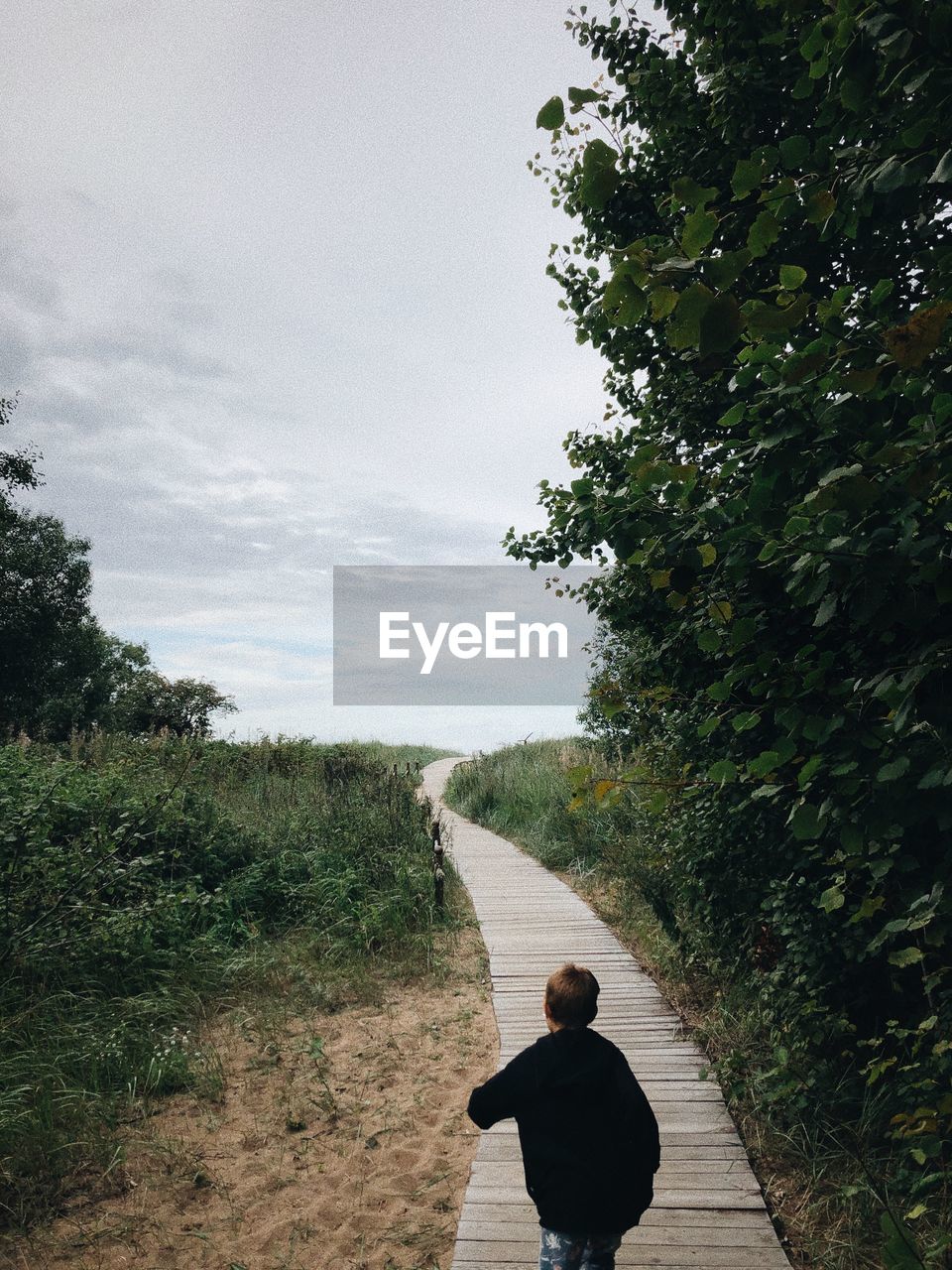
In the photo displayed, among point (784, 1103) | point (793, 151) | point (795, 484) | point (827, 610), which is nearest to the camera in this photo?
point (793, 151)

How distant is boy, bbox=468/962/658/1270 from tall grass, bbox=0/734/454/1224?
113 inches

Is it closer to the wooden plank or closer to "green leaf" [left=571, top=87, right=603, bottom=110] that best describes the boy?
the wooden plank

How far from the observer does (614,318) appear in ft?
5.50

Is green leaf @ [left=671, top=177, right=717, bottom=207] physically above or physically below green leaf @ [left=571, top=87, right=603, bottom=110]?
below

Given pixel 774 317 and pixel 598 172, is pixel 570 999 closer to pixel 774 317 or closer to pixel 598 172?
pixel 774 317

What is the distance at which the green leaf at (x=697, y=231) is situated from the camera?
1.56m

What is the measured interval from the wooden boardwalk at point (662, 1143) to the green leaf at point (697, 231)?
3.94 meters

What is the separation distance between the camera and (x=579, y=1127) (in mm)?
2652

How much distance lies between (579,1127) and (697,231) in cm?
266

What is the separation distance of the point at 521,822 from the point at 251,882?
6658 mm

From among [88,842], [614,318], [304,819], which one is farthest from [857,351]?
[304,819]

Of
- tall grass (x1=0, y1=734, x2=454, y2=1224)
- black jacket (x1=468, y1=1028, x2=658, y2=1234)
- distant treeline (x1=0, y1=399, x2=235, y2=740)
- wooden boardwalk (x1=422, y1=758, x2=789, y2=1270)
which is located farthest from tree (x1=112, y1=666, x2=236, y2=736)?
black jacket (x1=468, y1=1028, x2=658, y2=1234)

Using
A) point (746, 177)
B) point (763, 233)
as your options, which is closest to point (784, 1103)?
point (763, 233)

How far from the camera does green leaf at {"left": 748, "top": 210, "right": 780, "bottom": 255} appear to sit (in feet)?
5.45
